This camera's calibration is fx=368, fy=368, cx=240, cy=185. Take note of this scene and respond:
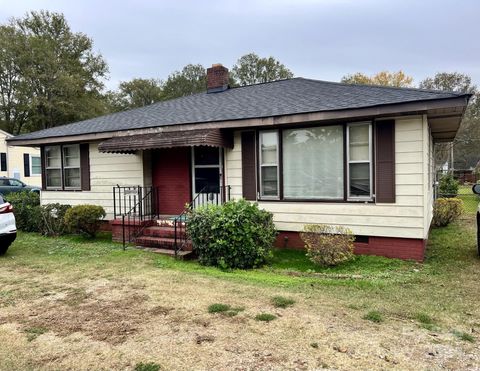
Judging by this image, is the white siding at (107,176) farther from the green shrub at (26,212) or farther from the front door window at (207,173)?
the front door window at (207,173)

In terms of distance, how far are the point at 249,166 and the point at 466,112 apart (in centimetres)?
3363

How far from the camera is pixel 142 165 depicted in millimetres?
10078

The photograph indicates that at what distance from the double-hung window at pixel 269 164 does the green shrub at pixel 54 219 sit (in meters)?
5.60

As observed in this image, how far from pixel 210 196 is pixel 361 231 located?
3.83 metres

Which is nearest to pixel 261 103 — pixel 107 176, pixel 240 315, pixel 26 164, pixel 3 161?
pixel 107 176

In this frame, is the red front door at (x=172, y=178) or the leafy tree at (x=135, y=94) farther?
the leafy tree at (x=135, y=94)

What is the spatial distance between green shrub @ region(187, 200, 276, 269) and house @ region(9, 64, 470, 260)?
1343mm

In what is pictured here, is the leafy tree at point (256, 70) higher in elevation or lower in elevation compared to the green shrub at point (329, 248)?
higher

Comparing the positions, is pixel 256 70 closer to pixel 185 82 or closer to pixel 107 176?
pixel 185 82

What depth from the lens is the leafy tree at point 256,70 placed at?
1731 inches

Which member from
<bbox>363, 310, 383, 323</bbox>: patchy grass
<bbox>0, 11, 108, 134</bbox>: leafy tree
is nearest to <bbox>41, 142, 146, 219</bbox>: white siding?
<bbox>363, 310, 383, 323</bbox>: patchy grass

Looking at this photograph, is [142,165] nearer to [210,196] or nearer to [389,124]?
[210,196]

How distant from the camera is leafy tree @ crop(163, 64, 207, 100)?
4288 cm

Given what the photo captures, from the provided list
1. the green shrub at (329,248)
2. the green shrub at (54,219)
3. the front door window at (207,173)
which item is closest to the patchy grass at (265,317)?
the green shrub at (329,248)
